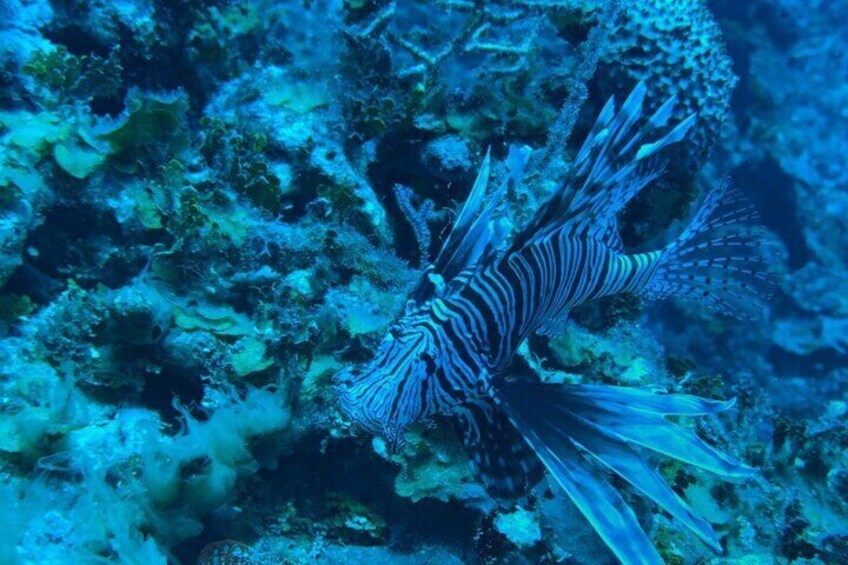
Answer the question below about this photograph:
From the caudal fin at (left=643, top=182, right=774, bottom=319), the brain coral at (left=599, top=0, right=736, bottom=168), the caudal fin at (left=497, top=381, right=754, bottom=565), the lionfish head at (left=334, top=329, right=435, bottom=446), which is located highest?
the brain coral at (left=599, top=0, right=736, bottom=168)

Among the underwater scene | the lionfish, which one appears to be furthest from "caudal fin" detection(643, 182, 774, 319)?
the lionfish

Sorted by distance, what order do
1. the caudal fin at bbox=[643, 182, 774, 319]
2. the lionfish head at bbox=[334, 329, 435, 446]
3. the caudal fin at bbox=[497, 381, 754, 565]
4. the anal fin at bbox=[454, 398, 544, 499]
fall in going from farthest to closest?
the caudal fin at bbox=[643, 182, 774, 319], the anal fin at bbox=[454, 398, 544, 499], the lionfish head at bbox=[334, 329, 435, 446], the caudal fin at bbox=[497, 381, 754, 565]

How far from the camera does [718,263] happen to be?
3.94 meters

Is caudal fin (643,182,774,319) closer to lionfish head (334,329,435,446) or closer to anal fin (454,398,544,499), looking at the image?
anal fin (454,398,544,499)

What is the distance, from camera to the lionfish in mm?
1661

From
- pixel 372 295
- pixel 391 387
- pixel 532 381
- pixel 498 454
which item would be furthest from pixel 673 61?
pixel 391 387

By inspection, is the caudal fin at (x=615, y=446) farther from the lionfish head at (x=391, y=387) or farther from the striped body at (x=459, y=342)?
the lionfish head at (x=391, y=387)

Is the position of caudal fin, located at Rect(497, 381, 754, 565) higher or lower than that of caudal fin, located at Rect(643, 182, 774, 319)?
lower

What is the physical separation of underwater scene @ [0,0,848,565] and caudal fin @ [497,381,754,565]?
11 mm

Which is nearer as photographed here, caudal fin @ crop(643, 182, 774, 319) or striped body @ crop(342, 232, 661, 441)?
striped body @ crop(342, 232, 661, 441)

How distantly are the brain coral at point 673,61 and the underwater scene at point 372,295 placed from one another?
0.03 m

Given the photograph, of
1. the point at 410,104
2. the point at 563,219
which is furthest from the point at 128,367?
the point at 410,104

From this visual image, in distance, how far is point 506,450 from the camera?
2281mm

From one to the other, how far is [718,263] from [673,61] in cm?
204
